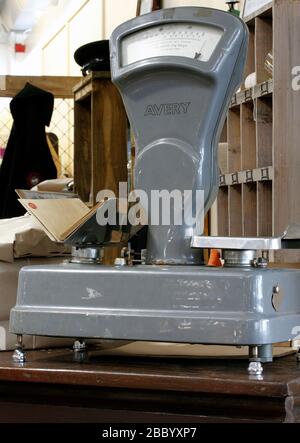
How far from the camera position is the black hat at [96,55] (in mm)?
2205

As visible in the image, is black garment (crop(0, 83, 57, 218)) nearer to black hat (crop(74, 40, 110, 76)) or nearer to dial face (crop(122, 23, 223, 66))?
black hat (crop(74, 40, 110, 76))

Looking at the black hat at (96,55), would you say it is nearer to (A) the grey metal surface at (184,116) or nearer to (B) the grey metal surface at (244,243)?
(A) the grey metal surface at (184,116)

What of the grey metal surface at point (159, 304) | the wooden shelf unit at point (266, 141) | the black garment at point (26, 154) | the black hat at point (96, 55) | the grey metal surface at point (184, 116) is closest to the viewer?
the grey metal surface at point (159, 304)

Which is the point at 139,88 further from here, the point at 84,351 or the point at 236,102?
the point at 236,102

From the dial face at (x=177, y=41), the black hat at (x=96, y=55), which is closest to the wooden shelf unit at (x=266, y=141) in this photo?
the black hat at (x=96, y=55)

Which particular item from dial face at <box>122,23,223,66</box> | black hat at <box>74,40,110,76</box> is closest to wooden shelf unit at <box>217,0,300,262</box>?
black hat at <box>74,40,110,76</box>

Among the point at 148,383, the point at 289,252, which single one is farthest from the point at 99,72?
the point at 148,383

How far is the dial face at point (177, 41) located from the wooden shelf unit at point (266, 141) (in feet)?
2.58

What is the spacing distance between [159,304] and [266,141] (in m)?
1.13

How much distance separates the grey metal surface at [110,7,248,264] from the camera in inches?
52.3

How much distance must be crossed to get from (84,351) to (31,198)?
286 mm

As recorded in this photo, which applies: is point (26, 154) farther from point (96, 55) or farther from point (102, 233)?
point (102, 233)
